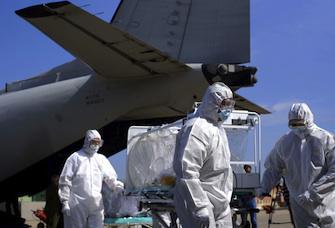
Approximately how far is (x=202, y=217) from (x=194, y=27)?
262 inches

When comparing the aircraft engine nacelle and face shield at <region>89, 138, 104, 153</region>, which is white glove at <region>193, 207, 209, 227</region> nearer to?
face shield at <region>89, 138, 104, 153</region>

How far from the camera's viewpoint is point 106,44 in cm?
876

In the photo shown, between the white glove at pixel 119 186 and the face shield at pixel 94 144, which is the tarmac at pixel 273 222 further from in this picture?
the face shield at pixel 94 144

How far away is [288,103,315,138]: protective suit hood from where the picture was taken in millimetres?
5570

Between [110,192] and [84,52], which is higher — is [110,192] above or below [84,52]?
below

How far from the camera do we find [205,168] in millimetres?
4281

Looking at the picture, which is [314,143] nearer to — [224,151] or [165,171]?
[224,151]

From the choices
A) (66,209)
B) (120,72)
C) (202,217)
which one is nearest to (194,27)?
(120,72)

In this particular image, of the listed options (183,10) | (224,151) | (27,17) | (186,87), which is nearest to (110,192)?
(186,87)

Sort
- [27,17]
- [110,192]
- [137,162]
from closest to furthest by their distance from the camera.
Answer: [137,162]
[27,17]
[110,192]

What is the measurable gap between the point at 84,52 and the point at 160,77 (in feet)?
4.72

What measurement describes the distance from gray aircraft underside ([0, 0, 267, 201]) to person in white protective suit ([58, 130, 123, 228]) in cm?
177

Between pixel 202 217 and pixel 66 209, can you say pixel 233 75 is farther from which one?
pixel 202 217

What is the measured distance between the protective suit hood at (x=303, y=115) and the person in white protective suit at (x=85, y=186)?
2.93 meters
